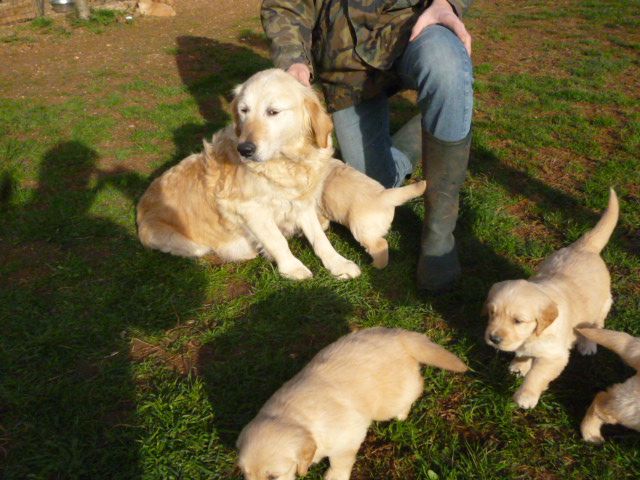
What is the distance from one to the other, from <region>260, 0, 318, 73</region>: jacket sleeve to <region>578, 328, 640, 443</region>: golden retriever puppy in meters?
2.62

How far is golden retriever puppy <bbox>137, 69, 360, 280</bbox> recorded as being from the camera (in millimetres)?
3104

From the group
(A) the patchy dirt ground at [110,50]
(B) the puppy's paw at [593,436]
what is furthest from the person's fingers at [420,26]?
(A) the patchy dirt ground at [110,50]

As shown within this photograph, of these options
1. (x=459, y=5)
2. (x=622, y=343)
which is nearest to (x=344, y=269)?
(x=622, y=343)

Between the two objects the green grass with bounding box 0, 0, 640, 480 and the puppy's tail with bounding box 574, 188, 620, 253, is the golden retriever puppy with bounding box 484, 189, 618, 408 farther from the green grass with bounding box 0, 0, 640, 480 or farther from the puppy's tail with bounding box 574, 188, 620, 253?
the green grass with bounding box 0, 0, 640, 480

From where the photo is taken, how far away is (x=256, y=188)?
3.42 meters

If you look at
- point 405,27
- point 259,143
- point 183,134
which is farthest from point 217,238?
point 183,134

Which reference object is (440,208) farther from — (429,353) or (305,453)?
(305,453)

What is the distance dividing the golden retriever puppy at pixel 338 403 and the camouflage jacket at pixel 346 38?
218 centimetres

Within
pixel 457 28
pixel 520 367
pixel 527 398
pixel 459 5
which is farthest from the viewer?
pixel 459 5

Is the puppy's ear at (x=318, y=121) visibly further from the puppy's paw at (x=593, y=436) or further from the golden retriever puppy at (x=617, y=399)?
the puppy's paw at (x=593, y=436)

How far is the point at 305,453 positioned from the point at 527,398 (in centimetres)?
124

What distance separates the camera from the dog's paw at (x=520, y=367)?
102 inches

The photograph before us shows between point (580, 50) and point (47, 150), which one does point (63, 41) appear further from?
point (580, 50)

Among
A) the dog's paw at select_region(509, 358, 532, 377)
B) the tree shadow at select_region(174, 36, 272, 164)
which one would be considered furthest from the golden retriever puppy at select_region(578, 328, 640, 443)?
the tree shadow at select_region(174, 36, 272, 164)
